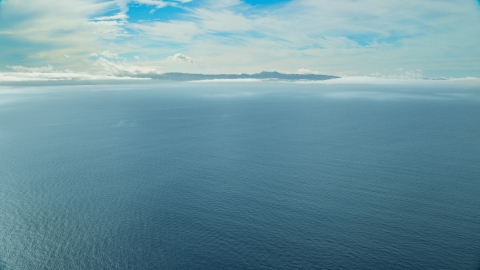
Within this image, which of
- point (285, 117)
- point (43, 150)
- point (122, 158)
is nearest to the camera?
point (122, 158)

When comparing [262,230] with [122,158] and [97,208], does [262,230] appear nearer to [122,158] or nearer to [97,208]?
[97,208]

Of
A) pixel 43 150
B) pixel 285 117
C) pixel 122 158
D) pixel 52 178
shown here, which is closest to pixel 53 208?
pixel 52 178

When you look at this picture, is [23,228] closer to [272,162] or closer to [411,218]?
[272,162]

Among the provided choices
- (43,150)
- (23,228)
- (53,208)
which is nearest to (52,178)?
(53,208)

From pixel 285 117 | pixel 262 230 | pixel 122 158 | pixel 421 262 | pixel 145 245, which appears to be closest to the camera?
pixel 421 262

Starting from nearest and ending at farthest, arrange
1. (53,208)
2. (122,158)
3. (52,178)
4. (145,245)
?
(145,245) → (53,208) → (52,178) → (122,158)

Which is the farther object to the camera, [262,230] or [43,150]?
[43,150]
